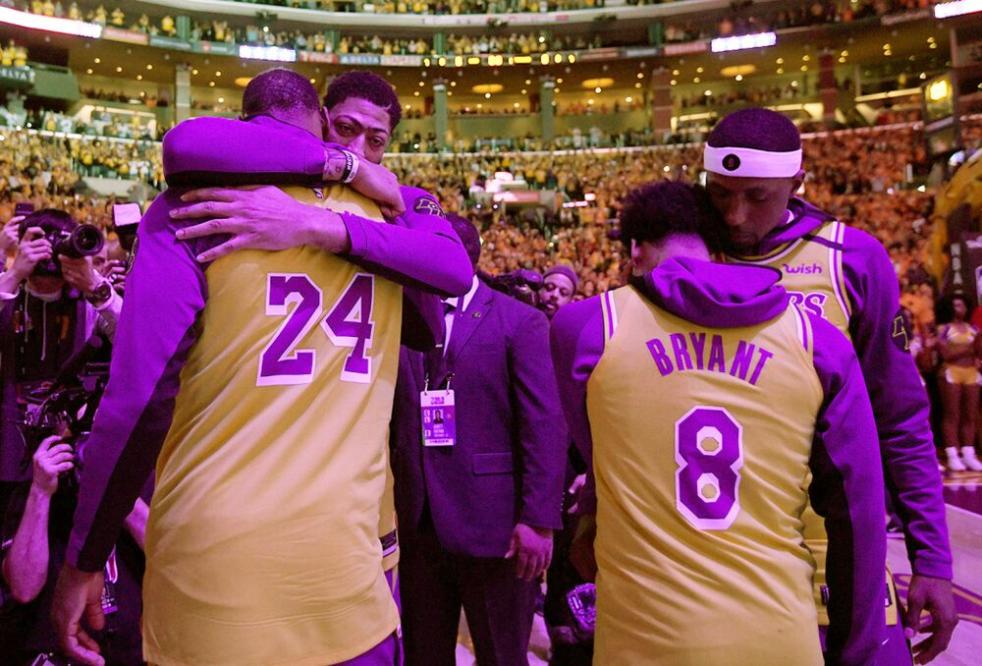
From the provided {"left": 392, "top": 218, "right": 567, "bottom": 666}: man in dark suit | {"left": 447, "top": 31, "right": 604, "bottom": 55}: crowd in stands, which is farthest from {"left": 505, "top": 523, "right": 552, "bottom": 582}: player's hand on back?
{"left": 447, "top": 31, "right": 604, "bottom": 55}: crowd in stands

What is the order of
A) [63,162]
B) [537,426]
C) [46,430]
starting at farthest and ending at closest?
1. [63,162]
2. [537,426]
3. [46,430]

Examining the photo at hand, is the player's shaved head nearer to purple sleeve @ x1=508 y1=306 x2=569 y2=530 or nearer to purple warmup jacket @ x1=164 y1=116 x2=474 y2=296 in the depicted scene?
purple warmup jacket @ x1=164 y1=116 x2=474 y2=296

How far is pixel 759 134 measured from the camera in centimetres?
184

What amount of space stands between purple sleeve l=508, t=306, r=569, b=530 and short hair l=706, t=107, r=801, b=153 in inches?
38.1

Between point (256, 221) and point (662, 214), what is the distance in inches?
30.6

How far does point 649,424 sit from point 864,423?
37 cm

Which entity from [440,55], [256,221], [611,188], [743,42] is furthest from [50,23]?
[256,221]

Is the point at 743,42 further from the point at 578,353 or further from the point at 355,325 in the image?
the point at 355,325

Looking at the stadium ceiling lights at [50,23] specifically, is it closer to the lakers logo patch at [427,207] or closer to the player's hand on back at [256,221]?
the lakers logo patch at [427,207]

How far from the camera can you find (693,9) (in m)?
30.1

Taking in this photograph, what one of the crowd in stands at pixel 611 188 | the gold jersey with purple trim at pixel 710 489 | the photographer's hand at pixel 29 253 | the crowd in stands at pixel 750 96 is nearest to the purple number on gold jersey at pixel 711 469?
the gold jersey with purple trim at pixel 710 489

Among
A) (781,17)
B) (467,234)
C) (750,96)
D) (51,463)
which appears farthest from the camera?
(750,96)

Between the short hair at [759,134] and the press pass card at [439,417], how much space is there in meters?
1.14

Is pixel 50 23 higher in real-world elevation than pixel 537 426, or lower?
higher
